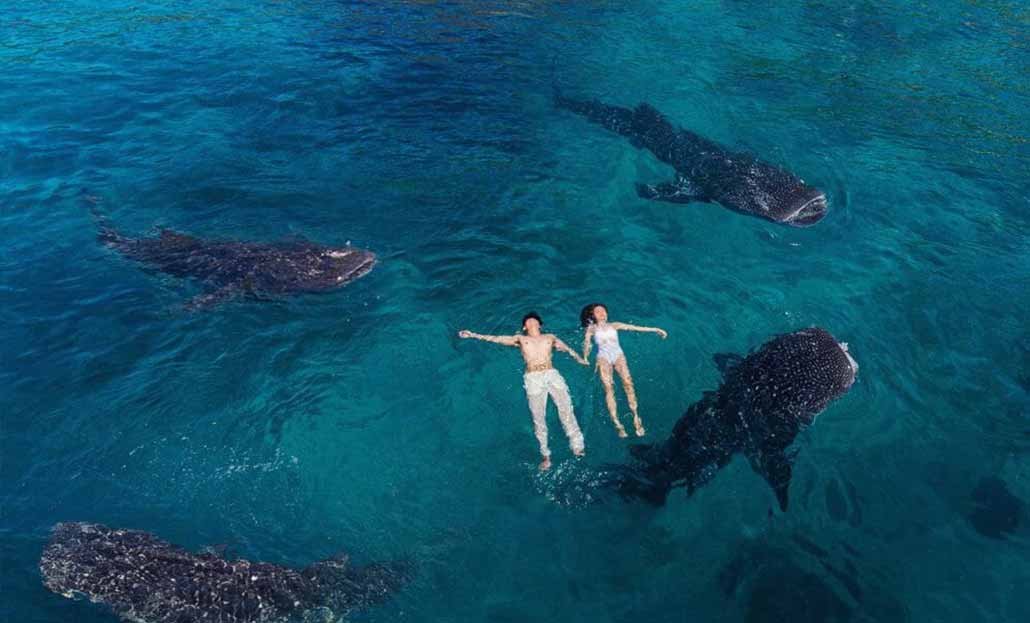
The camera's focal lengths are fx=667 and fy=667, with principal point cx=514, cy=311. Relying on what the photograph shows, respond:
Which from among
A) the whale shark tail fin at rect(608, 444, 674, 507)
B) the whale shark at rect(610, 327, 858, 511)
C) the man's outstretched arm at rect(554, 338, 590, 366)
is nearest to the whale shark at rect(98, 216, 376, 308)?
the man's outstretched arm at rect(554, 338, 590, 366)

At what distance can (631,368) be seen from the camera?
11375 millimetres

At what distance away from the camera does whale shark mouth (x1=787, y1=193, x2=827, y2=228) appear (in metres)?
14.6

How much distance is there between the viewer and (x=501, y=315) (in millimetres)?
12266

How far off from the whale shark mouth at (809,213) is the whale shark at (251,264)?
30.0 feet

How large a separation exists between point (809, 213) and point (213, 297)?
1254 cm

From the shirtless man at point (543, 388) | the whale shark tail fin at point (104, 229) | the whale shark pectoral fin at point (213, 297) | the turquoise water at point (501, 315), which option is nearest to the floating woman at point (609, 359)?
the turquoise water at point (501, 315)

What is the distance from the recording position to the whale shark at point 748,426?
9.45m

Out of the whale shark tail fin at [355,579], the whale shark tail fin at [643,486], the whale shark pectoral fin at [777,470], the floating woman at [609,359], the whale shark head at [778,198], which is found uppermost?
the whale shark head at [778,198]

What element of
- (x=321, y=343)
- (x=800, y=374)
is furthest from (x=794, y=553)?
(x=321, y=343)

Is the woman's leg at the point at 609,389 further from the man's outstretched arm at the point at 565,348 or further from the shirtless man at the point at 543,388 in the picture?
the shirtless man at the point at 543,388

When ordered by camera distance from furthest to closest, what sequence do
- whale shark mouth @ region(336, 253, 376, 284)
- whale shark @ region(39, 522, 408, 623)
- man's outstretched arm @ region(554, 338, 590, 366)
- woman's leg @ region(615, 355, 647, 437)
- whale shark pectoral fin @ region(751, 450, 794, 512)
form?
1. whale shark mouth @ region(336, 253, 376, 284)
2. man's outstretched arm @ region(554, 338, 590, 366)
3. woman's leg @ region(615, 355, 647, 437)
4. whale shark pectoral fin @ region(751, 450, 794, 512)
5. whale shark @ region(39, 522, 408, 623)

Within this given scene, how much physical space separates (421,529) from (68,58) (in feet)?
75.2

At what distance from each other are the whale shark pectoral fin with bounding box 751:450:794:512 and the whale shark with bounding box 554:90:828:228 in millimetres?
6817

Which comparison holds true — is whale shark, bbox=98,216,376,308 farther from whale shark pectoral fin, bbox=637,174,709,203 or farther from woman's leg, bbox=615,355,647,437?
whale shark pectoral fin, bbox=637,174,709,203
